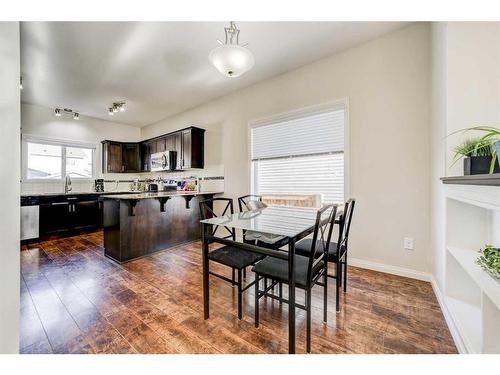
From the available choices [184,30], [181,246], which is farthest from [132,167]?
[184,30]

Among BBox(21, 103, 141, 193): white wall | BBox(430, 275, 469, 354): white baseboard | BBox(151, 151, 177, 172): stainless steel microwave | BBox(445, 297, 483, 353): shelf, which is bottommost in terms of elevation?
BBox(430, 275, 469, 354): white baseboard

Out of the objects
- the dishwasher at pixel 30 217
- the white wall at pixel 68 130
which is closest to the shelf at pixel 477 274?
the dishwasher at pixel 30 217

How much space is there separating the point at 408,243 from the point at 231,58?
258 cm

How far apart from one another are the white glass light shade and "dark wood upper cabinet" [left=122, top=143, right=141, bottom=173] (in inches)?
198

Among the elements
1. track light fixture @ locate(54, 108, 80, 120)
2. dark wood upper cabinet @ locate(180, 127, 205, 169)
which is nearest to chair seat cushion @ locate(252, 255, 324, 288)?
dark wood upper cabinet @ locate(180, 127, 205, 169)

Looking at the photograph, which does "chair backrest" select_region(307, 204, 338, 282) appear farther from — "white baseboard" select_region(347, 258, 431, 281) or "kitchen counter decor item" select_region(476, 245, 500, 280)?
"white baseboard" select_region(347, 258, 431, 281)

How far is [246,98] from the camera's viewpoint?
11.9 feet

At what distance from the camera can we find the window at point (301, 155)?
276 centimetres

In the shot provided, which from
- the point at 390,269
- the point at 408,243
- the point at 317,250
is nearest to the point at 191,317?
the point at 317,250

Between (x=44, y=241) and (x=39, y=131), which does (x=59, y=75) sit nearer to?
(x=39, y=131)

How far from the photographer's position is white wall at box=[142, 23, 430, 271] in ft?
7.25

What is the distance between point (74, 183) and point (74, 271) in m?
3.40

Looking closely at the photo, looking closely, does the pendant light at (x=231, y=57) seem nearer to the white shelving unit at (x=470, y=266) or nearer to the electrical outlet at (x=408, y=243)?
the white shelving unit at (x=470, y=266)

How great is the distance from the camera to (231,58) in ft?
5.07
